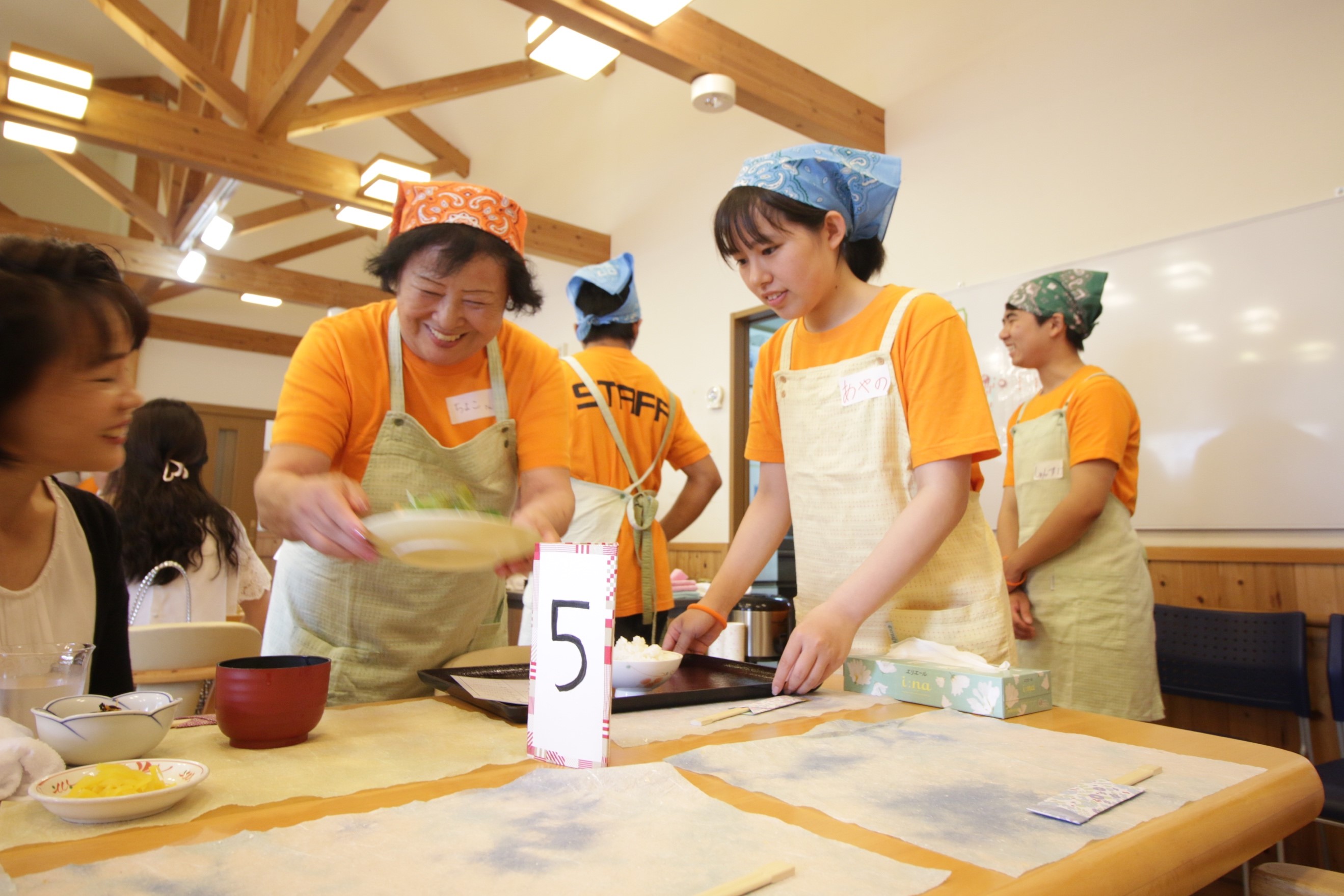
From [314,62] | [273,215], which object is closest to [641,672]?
[314,62]

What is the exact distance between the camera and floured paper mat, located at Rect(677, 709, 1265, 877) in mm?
635

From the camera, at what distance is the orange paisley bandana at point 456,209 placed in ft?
4.51

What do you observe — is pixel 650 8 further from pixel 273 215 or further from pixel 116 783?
pixel 273 215

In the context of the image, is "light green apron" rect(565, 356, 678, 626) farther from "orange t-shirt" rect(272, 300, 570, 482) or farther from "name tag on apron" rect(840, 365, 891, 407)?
"name tag on apron" rect(840, 365, 891, 407)

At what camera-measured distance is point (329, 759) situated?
2.70 ft

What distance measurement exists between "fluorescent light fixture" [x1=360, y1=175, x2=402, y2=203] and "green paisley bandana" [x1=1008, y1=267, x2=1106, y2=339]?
4134 millimetres

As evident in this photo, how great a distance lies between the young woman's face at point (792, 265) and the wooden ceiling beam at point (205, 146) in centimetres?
464

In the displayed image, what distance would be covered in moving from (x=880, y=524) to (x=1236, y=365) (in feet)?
6.81

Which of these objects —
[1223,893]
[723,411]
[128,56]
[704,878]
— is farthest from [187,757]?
[128,56]

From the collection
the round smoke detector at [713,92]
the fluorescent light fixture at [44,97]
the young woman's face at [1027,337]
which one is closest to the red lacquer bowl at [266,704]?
the young woman's face at [1027,337]

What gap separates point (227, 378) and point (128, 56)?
3406 mm

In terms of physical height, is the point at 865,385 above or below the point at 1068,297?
below

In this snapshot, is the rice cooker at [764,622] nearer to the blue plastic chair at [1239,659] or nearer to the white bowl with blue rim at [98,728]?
the blue plastic chair at [1239,659]

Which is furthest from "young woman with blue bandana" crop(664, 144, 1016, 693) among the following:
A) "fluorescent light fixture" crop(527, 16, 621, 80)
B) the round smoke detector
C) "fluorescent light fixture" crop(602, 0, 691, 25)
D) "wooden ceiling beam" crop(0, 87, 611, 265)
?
"wooden ceiling beam" crop(0, 87, 611, 265)
